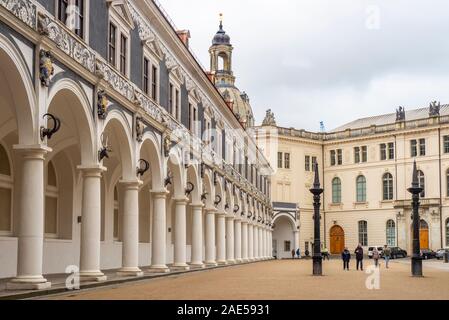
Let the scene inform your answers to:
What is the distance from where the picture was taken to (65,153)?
27.7 meters

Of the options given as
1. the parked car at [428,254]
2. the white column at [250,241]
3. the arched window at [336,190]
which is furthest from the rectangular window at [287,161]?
the white column at [250,241]

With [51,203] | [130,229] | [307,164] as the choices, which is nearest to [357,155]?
[307,164]

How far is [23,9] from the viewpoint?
16062mm

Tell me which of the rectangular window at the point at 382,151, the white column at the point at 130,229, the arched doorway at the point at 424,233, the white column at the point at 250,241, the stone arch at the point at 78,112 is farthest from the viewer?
the rectangular window at the point at 382,151

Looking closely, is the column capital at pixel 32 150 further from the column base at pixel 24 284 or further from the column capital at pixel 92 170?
the column capital at pixel 92 170

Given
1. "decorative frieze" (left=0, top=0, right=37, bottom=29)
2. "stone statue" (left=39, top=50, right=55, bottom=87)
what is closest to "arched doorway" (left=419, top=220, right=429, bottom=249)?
"stone statue" (left=39, top=50, right=55, bottom=87)

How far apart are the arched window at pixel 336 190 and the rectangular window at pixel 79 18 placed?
68.3 m

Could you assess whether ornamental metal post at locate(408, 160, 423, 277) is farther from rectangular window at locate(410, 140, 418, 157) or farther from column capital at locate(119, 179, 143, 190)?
rectangular window at locate(410, 140, 418, 157)

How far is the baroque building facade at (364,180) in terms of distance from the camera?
76.2 meters

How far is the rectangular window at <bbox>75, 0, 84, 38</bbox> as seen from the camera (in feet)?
65.3

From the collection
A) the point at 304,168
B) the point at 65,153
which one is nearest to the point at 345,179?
the point at 304,168
